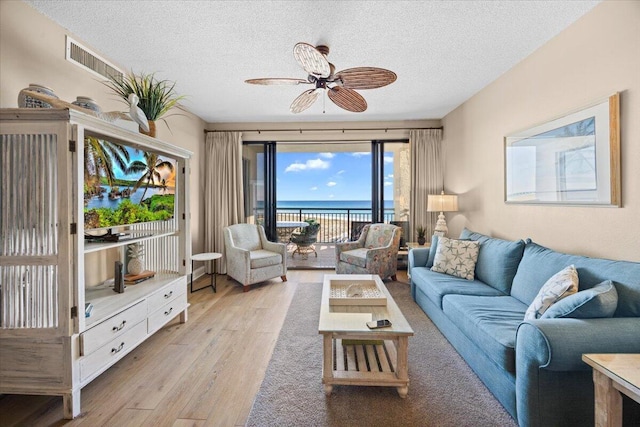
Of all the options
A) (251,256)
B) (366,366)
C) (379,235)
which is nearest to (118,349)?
(366,366)

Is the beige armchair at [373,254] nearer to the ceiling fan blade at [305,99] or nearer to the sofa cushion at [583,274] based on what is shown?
the sofa cushion at [583,274]

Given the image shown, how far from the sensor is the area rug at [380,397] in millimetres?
1627

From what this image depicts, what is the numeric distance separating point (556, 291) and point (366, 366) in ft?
4.23

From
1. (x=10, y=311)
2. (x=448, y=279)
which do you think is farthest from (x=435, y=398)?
(x=10, y=311)

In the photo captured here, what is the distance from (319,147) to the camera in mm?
6055

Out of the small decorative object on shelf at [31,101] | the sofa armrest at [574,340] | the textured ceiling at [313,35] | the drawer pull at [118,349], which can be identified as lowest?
the drawer pull at [118,349]

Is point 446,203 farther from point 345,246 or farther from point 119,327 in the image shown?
point 119,327

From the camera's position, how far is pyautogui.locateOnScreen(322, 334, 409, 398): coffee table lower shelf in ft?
5.95

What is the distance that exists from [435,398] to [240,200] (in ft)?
13.3

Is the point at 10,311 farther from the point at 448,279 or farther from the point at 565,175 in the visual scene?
the point at 565,175

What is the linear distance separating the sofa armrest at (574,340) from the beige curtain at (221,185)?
439 centimetres

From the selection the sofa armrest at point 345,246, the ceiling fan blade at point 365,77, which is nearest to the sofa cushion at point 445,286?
the sofa armrest at point 345,246

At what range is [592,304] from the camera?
1.46 m

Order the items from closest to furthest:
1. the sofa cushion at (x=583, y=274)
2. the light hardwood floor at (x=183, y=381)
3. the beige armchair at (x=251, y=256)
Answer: the sofa cushion at (x=583, y=274)
the light hardwood floor at (x=183, y=381)
the beige armchair at (x=251, y=256)
